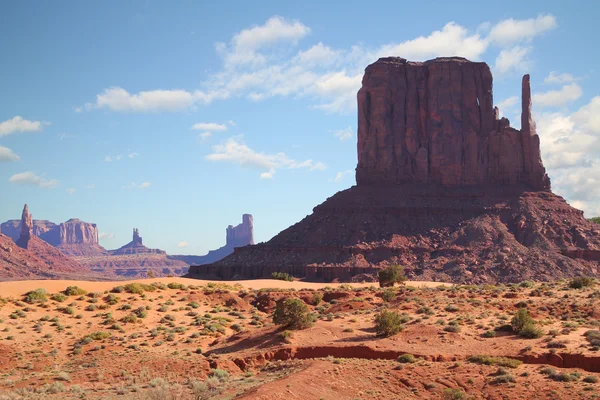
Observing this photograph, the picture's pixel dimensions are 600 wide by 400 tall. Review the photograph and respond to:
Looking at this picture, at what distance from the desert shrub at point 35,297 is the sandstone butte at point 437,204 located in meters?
48.4

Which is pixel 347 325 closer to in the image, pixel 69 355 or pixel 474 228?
pixel 69 355

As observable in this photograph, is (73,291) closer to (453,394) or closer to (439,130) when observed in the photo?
(453,394)

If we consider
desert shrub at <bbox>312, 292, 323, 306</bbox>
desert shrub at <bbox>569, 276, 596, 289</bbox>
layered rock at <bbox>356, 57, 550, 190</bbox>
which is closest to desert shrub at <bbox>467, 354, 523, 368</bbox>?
desert shrub at <bbox>312, 292, 323, 306</bbox>

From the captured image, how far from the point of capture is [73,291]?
44.5 meters

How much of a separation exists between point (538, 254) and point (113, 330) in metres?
66.3

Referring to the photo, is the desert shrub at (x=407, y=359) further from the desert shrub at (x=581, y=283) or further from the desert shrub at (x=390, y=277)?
the desert shrub at (x=390, y=277)

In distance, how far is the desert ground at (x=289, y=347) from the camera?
25406 mm

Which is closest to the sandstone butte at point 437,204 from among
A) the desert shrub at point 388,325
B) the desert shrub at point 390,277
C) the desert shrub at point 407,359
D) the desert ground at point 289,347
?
the desert shrub at point 390,277

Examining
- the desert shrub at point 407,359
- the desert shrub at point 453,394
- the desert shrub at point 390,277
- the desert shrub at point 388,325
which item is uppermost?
the desert shrub at point 390,277

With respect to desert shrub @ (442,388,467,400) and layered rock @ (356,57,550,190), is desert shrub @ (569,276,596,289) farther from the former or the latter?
layered rock @ (356,57,550,190)

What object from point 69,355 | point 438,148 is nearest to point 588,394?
point 69,355

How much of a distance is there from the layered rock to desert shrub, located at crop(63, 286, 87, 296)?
71516 mm

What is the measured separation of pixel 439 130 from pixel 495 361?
3474 inches

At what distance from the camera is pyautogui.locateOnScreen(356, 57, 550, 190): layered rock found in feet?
360
